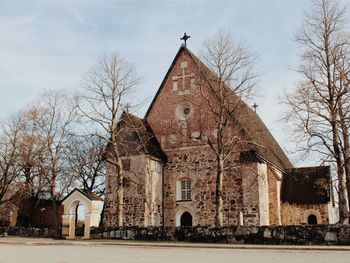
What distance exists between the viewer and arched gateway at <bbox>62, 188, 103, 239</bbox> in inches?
1024

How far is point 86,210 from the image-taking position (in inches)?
1040

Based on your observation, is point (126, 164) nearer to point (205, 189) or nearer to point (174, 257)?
point (205, 189)

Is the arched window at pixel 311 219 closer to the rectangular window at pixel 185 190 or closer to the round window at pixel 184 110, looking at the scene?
the rectangular window at pixel 185 190

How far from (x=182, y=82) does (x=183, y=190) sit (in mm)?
8124

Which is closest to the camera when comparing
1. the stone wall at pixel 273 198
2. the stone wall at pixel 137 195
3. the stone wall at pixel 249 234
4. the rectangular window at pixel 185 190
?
the stone wall at pixel 249 234

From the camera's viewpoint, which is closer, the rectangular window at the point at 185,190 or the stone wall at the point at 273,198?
the stone wall at the point at 273,198

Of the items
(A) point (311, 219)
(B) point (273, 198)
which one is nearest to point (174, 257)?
(B) point (273, 198)

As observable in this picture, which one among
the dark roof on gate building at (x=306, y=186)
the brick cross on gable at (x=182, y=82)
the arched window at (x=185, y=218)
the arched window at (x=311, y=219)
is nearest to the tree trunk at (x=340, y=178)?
the dark roof on gate building at (x=306, y=186)

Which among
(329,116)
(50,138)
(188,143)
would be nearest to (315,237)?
(329,116)

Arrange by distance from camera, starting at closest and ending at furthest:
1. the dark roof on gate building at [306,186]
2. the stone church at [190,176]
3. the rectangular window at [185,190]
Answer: the stone church at [190,176], the dark roof on gate building at [306,186], the rectangular window at [185,190]

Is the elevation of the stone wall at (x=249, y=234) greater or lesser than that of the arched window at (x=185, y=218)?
lesser

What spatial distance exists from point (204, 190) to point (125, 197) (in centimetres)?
562

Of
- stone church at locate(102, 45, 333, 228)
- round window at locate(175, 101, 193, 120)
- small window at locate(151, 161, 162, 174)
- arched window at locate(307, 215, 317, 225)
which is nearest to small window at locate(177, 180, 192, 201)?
stone church at locate(102, 45, 333, 228)

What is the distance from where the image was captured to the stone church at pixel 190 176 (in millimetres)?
26797
